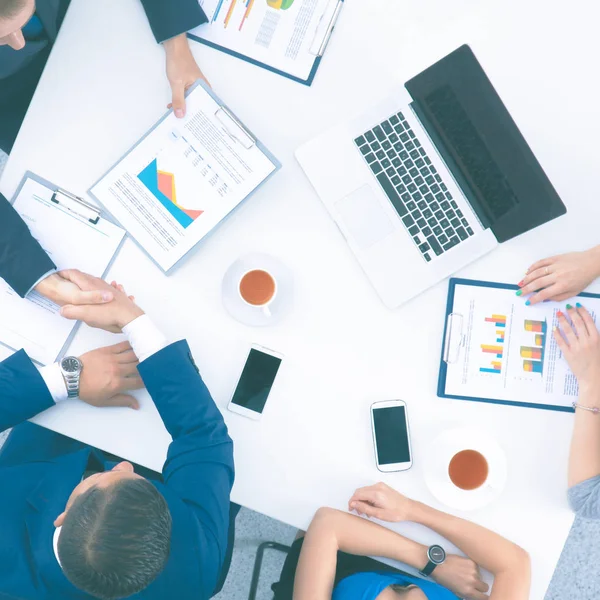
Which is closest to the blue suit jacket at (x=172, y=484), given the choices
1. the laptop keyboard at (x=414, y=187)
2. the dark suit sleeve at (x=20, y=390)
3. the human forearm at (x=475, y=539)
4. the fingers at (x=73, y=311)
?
the dark suit sleeve at (x=20, y=390)

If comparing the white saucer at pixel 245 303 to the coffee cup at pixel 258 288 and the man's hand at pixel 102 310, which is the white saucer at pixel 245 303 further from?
the man's hand at pixel 102 310

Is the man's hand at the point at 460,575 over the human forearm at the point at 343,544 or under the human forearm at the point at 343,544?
under

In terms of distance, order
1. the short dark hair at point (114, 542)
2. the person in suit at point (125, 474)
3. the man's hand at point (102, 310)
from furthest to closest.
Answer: the man's hand at point (102, 310) < the person in suit at point (125, 474) < the short dark hair at point (114, 542)

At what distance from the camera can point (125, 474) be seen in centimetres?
102

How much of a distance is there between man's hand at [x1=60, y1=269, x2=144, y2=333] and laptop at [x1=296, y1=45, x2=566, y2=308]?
16.9 inches

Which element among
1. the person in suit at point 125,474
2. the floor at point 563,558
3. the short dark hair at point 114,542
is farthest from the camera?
the floor at point 563,558

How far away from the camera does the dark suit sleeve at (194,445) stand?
1.11m

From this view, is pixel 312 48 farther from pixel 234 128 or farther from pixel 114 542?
pixel 114 542

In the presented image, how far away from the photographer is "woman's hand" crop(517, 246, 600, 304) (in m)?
1.18

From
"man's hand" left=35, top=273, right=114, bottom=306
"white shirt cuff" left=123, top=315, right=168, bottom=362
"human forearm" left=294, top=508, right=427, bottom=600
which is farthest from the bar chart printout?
"man's hand" left=35, top=273, right=114, bottom=306

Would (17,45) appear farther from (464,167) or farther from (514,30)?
(514,30)

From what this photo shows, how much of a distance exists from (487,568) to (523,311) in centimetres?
50

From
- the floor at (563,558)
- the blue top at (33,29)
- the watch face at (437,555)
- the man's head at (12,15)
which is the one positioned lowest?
the floor at (563,558)

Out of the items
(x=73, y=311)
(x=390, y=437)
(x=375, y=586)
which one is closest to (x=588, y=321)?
(x=390, y=437)
